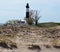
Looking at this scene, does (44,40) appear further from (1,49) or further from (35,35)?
(1,49)

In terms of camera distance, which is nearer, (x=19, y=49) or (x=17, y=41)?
(x=19, y=49)

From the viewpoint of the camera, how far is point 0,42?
1303 centimetres

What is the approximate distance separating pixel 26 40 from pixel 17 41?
0.49 m

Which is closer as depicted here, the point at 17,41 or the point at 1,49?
the point at 1,49

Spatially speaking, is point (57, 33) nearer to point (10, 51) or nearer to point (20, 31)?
point (20, 31)

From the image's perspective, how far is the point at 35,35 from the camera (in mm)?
14812

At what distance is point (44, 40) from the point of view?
1404 centimetres

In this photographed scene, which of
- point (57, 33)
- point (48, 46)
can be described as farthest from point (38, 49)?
point (57, 33)

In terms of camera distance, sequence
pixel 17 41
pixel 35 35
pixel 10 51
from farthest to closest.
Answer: pixel 35 35
pixel 17 41
pixel 10 51

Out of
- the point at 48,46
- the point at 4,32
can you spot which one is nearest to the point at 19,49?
the point at 48,46

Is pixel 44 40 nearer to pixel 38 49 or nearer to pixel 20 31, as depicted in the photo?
pixel 38 49

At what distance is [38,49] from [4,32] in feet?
9.67

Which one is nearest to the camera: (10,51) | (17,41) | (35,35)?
(10,51)

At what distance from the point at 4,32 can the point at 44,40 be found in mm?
2553
